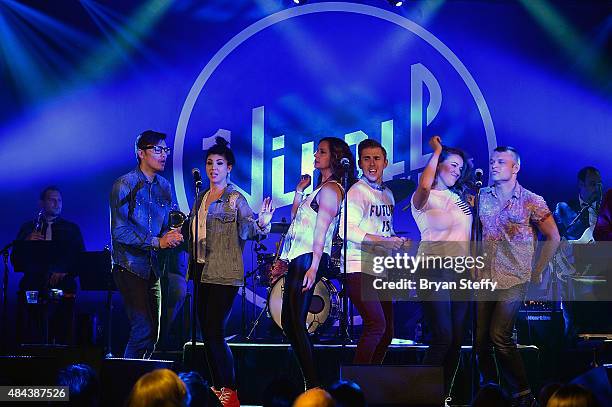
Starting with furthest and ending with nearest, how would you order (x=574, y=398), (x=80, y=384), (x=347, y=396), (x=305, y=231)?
(x=305, y=231) < (x=80, y=384) < (x=347, y=396) < (x=574, y=398)

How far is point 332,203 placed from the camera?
297 inches

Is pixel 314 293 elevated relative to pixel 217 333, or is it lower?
elevated

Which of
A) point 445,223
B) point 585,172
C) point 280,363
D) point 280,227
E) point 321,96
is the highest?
point 321,96

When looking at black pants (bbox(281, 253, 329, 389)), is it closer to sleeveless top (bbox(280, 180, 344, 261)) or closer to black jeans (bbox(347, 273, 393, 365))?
sleeveless top (bbox(280, 180, 344, 261))

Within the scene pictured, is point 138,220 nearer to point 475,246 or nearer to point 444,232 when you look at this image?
point 444,232

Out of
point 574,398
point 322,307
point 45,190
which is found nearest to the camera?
point 574,398

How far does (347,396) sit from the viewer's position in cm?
484

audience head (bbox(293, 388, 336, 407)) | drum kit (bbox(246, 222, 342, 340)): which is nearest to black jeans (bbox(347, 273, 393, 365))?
drum kit (bbox(246, 222, 342, 340))

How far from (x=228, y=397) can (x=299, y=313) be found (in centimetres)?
90

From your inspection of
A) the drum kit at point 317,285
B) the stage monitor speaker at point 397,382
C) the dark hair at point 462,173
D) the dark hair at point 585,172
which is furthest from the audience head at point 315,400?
the dark hair at point 585,172

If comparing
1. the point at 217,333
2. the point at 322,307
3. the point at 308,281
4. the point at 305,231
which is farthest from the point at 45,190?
the point at 308,281

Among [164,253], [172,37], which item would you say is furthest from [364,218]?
[172,37]

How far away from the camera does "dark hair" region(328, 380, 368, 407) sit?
480 centimetres

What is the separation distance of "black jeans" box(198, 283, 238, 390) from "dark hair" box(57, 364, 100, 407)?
6.87ft
